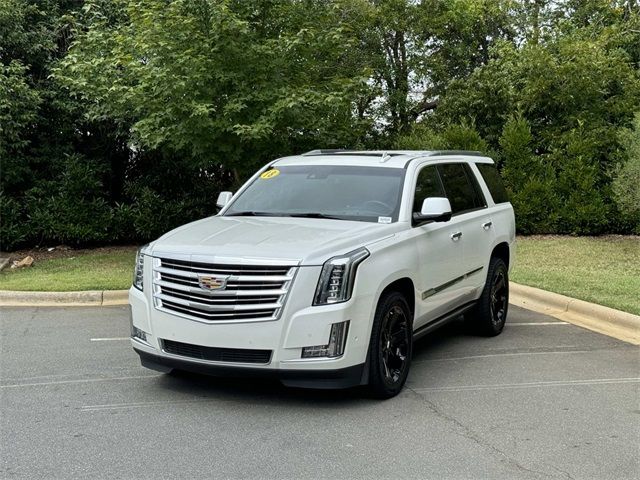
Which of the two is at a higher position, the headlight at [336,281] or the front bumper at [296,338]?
the headlight at [336,281]

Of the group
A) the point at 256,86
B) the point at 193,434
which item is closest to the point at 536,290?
the point at 256,86

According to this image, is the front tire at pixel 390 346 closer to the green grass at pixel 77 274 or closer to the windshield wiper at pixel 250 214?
the windshield wiper at pixel 250 214

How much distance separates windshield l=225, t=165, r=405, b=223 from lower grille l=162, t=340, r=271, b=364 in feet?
4.97

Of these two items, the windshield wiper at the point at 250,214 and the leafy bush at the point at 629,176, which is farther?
the leafy bush at the point at 629,176

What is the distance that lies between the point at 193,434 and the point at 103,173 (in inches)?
465

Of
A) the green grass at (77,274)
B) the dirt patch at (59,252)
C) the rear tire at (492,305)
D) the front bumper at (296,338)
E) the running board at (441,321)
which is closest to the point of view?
the front bumper at (296,338)

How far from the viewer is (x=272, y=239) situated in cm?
498

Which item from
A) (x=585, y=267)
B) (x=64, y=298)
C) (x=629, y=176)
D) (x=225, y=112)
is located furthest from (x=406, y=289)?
(x=629, y=176)

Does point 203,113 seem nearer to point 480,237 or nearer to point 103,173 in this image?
point 480,237

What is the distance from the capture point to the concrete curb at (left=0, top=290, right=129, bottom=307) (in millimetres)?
9172

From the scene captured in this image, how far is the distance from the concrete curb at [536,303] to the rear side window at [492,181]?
1688 mm

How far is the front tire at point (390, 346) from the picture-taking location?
493 cm

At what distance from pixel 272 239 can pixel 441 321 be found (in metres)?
2.09

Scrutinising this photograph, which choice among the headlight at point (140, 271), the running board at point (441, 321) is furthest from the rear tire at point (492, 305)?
the headlight at point (140, 271)
